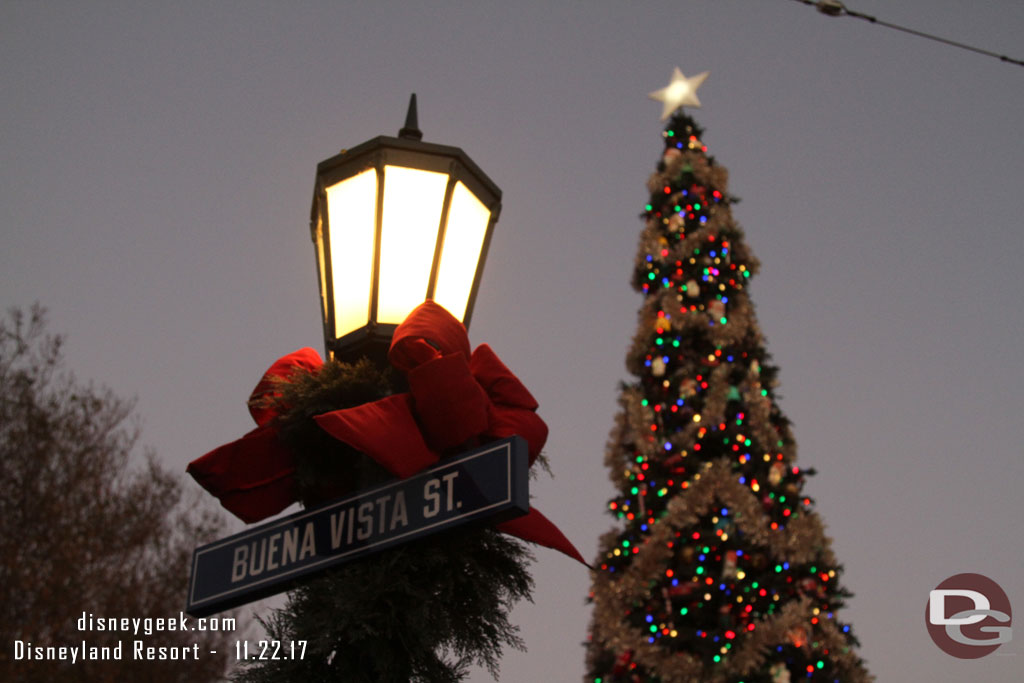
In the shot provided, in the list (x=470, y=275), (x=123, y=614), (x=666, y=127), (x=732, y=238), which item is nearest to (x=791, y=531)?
(x=732, y=238)

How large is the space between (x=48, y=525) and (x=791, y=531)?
412 inches

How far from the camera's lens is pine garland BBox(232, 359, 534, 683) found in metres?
1.89

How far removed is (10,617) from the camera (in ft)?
40.6

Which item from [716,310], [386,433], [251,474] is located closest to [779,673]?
[716,310]

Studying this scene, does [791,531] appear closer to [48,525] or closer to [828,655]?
[828,655]

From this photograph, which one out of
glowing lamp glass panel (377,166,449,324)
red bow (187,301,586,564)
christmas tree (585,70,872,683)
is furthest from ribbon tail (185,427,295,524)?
christmas tree (585,70,872,683)

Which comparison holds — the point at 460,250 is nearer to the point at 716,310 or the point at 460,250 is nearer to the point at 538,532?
the point at 538,532

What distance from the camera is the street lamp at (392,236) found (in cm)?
225

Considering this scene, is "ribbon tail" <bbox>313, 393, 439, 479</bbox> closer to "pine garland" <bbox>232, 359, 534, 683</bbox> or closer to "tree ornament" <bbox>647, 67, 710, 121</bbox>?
"pine garland" <bbox>232, 359, 534, 683</bbox>

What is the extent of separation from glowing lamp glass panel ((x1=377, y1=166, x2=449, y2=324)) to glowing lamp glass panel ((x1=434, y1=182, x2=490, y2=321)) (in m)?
0.04

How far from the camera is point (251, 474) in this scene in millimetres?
2209

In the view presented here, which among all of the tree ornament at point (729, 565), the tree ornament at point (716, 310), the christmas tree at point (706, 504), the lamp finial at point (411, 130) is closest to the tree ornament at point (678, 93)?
the christmas tree at point (706, 504)

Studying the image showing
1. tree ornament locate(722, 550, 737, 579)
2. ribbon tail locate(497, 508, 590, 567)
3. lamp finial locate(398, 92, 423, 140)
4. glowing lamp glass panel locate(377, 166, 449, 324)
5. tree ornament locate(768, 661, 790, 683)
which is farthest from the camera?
tree ornament locate(722, 550, 737, 579)

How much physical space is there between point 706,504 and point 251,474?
6.73 metres
